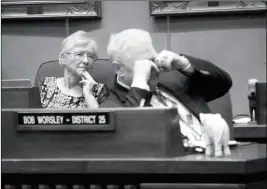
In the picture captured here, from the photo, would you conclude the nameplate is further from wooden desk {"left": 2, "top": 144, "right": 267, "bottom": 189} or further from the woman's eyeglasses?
the woman's eyeglasses

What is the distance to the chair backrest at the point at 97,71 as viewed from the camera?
2.69 meters

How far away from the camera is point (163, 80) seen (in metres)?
2.11

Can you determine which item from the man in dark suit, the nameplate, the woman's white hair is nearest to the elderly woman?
the woman's white hair

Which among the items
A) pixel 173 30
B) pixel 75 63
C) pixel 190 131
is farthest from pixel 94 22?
pixel 190 131

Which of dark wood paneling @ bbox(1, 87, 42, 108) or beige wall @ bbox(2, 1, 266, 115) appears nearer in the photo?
dark wood paneling @ bbox(1, 87, 42, 108)

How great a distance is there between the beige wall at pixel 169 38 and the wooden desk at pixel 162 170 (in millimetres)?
2069

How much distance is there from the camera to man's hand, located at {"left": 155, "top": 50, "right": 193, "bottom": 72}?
5.78 ft

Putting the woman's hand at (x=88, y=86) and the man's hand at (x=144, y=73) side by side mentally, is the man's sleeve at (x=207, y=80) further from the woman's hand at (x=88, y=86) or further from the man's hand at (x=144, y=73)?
the woman's hand at (x=88, y=86)

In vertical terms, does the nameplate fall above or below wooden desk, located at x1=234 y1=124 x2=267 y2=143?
above

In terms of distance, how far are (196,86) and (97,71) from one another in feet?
2.51

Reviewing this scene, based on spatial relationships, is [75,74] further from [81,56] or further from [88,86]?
[88,86]

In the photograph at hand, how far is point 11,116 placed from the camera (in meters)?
1.58

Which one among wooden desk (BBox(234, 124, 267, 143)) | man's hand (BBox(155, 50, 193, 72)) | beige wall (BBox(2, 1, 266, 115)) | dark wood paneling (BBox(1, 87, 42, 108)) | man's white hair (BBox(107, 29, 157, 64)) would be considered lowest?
wooden desk (BBox(234, 124, 267, 143))

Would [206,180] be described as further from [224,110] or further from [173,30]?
[173,30]
